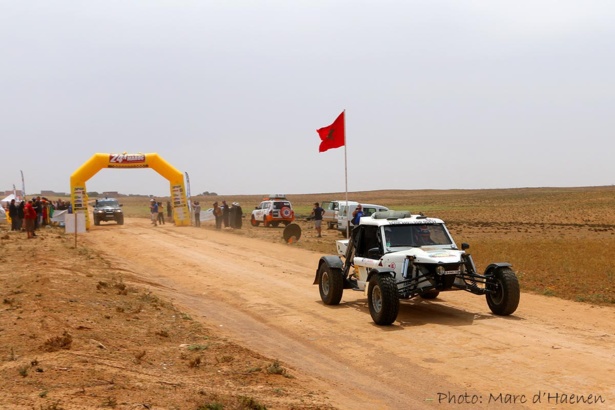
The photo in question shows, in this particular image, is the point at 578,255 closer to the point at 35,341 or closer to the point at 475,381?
the point at 475,381

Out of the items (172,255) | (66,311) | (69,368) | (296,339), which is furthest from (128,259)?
(69,368)

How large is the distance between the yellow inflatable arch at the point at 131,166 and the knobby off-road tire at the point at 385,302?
30.7m

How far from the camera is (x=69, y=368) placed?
7.37 m

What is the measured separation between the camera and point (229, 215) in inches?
1638

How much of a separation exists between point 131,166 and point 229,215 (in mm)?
6611

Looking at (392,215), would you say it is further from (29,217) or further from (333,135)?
(29,217)

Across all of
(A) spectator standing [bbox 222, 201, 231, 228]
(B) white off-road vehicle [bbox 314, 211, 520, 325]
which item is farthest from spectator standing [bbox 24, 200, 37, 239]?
(B) white off-road vehicle [bbox 314, 211, 520, 325]

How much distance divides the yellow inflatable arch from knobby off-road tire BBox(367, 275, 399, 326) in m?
30.7

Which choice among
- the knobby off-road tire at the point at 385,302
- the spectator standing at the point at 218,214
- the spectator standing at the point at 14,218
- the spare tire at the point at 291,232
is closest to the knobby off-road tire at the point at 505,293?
the knobby off-road tire at the point at 385,302

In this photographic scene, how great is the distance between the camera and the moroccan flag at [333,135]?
21.4m

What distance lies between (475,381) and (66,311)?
6.68m

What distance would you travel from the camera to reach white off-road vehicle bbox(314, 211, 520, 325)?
37.8ft

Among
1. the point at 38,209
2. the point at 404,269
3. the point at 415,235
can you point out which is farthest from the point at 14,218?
the point at 404,269

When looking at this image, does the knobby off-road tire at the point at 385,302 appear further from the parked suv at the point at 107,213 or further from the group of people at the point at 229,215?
the parked suv at the point at 107,213
